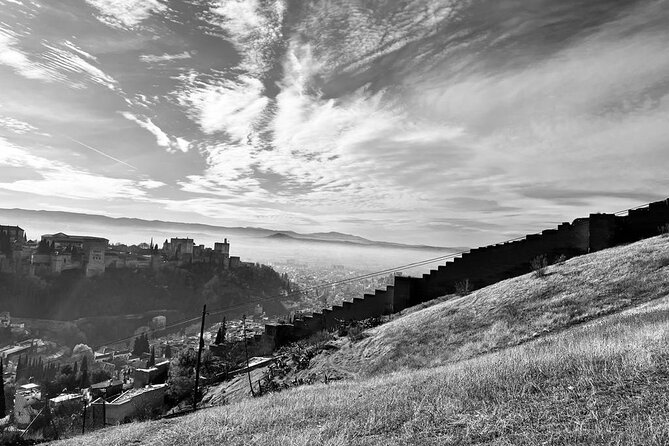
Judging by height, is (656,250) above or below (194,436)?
above

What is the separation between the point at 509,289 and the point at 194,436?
11967 millimetres

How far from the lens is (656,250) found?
1315 centimetres

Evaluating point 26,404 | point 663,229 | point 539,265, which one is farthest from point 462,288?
point 26,404

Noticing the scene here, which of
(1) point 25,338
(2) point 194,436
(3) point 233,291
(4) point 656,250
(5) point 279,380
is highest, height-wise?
(4) point 656,250

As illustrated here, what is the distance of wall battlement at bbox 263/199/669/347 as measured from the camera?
16500mm

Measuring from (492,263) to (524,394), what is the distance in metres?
13.8

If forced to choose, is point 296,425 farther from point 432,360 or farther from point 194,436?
point 432,360

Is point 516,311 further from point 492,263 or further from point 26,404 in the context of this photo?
point 26,404

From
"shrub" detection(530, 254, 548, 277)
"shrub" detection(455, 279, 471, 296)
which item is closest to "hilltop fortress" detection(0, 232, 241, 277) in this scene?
"shrub" detection(455, 279, 471, 296)

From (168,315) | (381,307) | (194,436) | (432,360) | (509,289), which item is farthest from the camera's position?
(168,315)

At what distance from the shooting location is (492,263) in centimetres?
1861

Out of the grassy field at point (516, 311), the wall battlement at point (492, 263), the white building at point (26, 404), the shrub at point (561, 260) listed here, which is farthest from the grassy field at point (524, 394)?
the white building at point (26, 404)

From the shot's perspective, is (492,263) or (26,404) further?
(26,404)

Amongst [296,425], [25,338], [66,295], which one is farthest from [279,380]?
[66,295]
